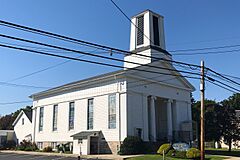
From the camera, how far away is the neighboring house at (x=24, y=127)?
5791 cm

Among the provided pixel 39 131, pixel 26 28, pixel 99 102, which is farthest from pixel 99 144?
pixel 26 28

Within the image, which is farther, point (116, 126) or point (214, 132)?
point (214, 132)

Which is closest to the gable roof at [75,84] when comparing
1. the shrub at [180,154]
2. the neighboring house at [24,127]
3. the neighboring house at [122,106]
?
the neighboring house at [122,106]

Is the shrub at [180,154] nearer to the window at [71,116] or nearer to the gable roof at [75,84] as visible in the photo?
the gable roof at [75,84]

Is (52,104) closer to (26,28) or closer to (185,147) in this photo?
(185,147)

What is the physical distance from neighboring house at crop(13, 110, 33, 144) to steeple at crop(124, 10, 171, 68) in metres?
22.5

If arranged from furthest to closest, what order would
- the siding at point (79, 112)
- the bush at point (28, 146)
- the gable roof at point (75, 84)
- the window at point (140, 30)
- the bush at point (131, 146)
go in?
the bush at point (28, 146)
the window at point (140, 30)
the gable roof at point (75, 84)
the siding at point (79, 112)
the bush at point (131, 146)

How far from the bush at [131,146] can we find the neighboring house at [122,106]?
4.09ft

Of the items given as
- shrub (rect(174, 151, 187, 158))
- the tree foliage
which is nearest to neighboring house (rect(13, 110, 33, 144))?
the tree foliage

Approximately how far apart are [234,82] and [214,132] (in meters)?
29.2

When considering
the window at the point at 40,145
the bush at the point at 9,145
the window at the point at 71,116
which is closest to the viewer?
the window at the point at 71,116

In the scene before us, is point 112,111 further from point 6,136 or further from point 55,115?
point 6,136

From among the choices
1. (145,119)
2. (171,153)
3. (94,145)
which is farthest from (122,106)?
(171,153)

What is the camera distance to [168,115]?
45.3 metres
